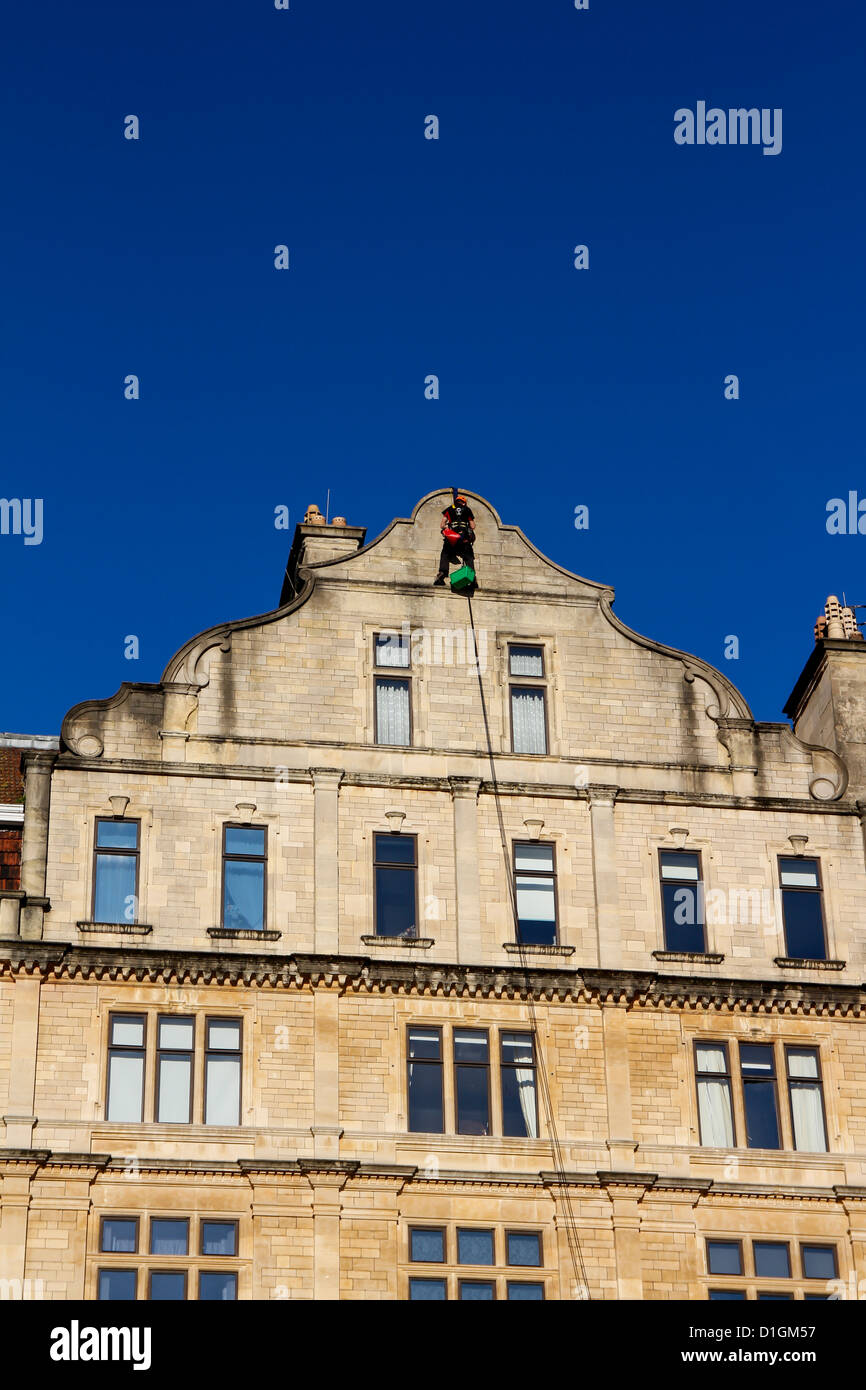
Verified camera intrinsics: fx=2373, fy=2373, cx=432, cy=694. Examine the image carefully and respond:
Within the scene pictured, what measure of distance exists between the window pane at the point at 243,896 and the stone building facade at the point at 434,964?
0.20 ft

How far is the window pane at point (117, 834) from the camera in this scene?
4300cm

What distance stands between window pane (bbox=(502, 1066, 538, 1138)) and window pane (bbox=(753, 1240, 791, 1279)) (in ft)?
14.4

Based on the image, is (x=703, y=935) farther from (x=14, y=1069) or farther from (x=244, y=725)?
(x=14, y=1069)


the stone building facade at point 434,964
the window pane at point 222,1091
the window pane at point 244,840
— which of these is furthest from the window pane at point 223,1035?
the window pane at point 244,840

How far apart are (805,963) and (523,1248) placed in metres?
7.65

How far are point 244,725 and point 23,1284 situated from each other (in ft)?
36.6

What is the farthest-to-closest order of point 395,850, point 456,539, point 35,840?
point 456,539 < point 395,850 < point 35,840

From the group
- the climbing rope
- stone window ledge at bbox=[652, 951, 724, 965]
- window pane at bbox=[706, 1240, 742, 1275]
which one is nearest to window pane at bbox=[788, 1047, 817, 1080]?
stone window ledge at bbox=[652, 951, 724, 965]

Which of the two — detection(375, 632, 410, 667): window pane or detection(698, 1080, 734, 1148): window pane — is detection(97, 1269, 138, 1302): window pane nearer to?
detection(698, 1080, 734, 1148): window pane

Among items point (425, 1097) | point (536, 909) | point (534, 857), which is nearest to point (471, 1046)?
point (425, 1097)

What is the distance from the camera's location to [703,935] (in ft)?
145

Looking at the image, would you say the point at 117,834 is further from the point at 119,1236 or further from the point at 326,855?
the point at 119,1236

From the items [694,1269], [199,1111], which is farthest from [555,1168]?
[199,1111]

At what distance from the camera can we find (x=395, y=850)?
43.8 m
